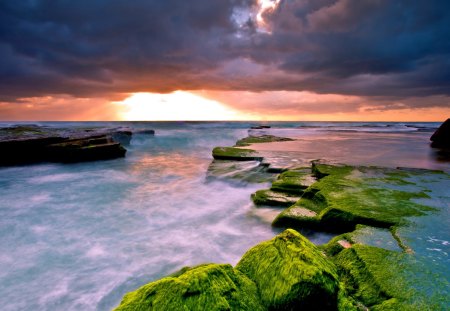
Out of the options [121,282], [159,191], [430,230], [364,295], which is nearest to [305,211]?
[430,230]

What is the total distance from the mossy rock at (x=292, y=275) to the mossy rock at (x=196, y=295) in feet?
0.53

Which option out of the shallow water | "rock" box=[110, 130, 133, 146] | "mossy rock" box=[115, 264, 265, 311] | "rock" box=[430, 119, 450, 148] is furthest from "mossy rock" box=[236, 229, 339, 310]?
"rock" box=[110, 130, 133, 146]

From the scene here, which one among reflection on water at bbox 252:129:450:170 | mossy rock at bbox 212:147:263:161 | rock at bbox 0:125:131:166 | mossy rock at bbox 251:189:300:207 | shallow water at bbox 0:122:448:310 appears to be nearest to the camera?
shallow water at bbox 0:122:448:310

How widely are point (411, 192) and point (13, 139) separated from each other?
1606 cm

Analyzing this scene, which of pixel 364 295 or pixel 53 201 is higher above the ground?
pixel 364 295

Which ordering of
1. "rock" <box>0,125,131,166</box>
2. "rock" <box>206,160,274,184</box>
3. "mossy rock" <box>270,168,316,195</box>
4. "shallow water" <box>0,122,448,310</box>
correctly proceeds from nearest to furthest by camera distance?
"shallow water" <box>0,122,448,310</box>, "mossy rock" <box>270,168,316,195</box>, "rock" <box>206,160,274,184</box>, "rock" <box>0,125,131,166</box>

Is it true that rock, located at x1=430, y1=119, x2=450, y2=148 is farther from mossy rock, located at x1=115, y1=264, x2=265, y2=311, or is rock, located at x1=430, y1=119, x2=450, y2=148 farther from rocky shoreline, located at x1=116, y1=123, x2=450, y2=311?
mossy rock, located at x1=115, y1=264, x2=265, y2=311

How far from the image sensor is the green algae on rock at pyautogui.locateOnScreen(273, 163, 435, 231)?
4188 millimetres

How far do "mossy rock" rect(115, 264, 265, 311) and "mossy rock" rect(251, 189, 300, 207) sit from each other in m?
4.24

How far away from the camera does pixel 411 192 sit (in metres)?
5.44

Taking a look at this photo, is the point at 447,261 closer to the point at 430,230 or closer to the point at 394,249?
the point at 394,249

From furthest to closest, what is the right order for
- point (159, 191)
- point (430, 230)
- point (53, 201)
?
point (159, 191) < point (53, 201) < point (430, 230)

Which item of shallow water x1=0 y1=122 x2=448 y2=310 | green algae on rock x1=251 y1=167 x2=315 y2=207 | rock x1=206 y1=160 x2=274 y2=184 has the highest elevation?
green algae on rock x1=251 y1=167 x2=315 y2=207

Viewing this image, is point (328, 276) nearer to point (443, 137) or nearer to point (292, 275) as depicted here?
point (292, 275)
